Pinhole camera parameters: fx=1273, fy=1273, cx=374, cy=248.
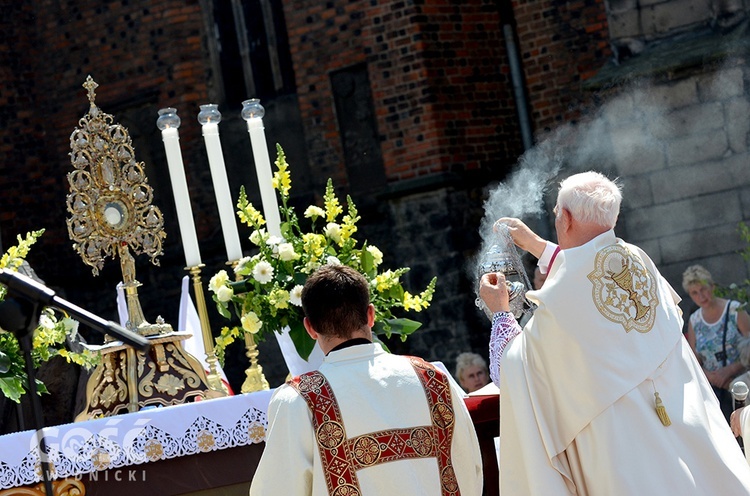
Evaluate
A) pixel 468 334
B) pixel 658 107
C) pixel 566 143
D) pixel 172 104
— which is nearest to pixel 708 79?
pixel 658 107

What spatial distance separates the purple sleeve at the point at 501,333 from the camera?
4715mm

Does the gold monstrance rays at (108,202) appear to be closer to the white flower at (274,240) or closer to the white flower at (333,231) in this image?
the white flower at (274,240)

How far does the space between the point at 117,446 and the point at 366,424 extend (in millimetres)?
1266

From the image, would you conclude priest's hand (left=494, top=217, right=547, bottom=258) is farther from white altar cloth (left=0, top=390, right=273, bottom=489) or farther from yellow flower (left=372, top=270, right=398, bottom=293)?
white altar cloth (left=0, top=390, right=273, bottom=489)

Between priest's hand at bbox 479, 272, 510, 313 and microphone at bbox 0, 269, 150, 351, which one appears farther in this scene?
priest's hand at bbox 479, 272, 510, 313

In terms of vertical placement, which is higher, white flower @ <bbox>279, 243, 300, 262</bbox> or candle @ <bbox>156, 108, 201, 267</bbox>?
candle @ <bbox>156, 108, 201, 267</bbox>

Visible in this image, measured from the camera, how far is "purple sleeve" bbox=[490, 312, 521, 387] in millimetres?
4715

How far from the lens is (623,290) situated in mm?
4586

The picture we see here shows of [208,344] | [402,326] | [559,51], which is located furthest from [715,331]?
[208,344]

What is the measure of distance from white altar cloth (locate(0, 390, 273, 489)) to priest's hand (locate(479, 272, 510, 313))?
973 mm

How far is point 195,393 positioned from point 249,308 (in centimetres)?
43

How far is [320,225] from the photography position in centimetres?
1243

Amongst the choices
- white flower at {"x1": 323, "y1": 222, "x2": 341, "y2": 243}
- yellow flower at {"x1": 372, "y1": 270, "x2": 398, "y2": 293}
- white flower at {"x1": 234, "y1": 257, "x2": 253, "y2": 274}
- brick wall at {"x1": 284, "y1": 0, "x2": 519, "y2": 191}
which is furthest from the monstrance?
brick wall at {"x1": 284, "y1": 0, "x2": 519, "y2": 191}

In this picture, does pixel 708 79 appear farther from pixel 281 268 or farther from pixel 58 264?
pixel 58 264
